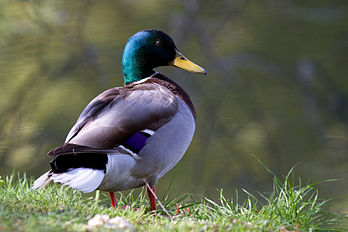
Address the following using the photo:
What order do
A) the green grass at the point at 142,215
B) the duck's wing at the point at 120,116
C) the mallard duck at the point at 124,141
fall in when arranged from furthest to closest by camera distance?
the duck's wing at the point at 120,116 < the mallard duck at the point at 124,141 < the green grass at the point at 142,215

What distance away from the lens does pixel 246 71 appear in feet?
25.4

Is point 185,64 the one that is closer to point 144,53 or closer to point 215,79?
point 144,53

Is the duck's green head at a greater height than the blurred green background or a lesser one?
greater

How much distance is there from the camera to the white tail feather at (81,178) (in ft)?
8.48

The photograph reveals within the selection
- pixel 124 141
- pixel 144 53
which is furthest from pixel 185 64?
pixel 124 141

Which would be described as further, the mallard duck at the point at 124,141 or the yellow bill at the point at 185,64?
the yellow bill at the point at 185,64

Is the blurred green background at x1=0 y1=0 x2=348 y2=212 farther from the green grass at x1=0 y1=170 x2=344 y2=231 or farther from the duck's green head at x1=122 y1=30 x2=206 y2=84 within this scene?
the green grass at x1=0 y1=170 x2=344 y2=231

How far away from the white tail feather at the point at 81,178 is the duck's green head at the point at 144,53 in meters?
1.17

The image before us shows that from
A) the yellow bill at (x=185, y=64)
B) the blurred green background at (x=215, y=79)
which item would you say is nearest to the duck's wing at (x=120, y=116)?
the yellow bill at (x=185, y=64)

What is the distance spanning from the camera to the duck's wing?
9.26 ft

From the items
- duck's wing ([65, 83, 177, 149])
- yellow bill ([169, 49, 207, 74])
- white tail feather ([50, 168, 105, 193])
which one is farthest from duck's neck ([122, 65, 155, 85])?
white tail feather ([50, 168, 105, 193])

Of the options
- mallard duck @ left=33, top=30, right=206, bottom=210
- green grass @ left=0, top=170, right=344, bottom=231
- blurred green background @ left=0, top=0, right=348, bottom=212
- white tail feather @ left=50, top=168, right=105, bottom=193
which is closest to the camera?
green grass @ left=0, top=170, right=344, bottom=231

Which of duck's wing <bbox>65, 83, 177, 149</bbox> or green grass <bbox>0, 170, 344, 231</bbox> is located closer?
green grass <bbox>0, 170, 344, 231</bbox>

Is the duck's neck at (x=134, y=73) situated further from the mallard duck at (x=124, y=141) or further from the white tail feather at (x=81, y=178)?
the white tail feather at (x=81, y=178)
